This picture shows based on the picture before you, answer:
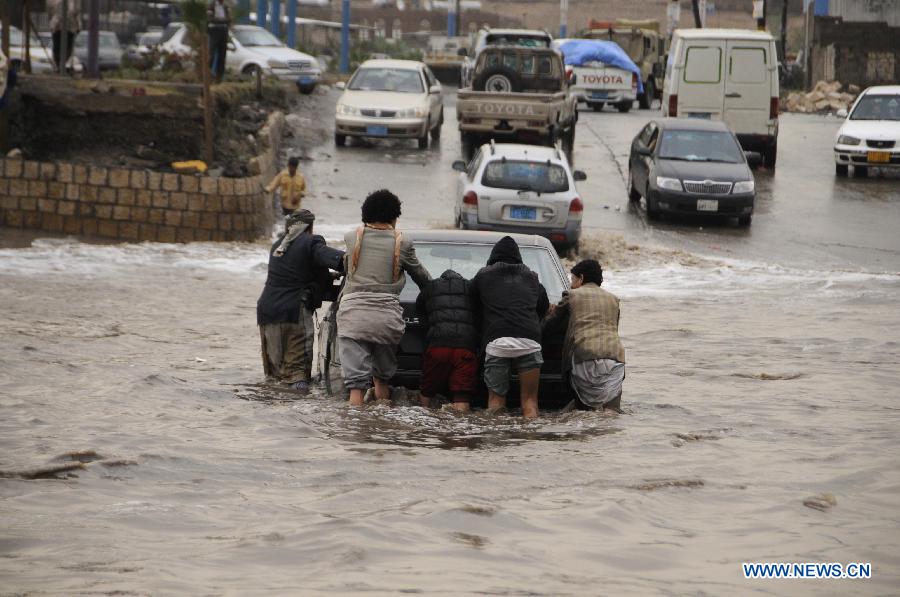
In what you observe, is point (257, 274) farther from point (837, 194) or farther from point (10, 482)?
point (837, 194)

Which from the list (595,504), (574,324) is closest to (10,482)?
(595,504)

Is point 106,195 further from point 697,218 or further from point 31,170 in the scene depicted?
point 697,218

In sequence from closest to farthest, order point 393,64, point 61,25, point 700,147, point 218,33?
point 700,147, point 61,25, point 218,33, point 393,64

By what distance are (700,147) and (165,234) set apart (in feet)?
29.5

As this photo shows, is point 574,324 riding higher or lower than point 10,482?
higher

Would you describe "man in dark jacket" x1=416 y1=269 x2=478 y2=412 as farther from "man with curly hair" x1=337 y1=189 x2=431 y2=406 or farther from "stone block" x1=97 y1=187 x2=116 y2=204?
"stone block" x1=97 y1=187 x2=116 y2=204

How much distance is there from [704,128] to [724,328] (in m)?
9.07

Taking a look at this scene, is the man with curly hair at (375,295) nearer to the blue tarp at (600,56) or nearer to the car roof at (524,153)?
the car roof at (524,153)

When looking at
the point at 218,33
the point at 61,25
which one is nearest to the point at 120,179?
the point at 61,25

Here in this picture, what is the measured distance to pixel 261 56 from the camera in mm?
33625

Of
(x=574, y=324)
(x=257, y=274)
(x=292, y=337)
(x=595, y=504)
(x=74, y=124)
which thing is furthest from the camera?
(x=74, y=124)

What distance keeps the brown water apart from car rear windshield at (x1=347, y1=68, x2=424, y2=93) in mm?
15646

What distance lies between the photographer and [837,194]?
80.5 ft

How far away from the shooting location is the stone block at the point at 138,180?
61.5 ft
